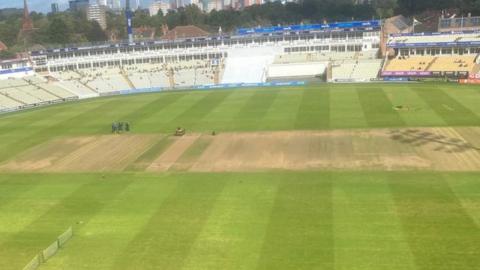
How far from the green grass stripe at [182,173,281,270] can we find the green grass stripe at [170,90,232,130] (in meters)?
20.1

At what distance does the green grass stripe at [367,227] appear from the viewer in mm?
22648

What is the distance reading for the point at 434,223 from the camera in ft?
85.1

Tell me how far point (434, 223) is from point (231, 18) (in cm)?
13578

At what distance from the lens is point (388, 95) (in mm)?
62875

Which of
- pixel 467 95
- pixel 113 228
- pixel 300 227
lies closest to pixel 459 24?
pixel 467 95

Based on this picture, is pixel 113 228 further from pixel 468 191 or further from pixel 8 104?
pixel 8 104

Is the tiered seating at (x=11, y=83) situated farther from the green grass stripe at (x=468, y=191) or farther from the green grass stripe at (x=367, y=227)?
the green grass stripe at (x=468, y=191)

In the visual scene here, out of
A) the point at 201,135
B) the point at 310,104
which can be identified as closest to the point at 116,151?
the point at 201,135

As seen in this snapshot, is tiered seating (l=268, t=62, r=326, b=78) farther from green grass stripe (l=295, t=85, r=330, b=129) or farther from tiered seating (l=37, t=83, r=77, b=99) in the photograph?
tiered seating (l=37, t=83, r=77, b=99)

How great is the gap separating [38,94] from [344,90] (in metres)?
48.5

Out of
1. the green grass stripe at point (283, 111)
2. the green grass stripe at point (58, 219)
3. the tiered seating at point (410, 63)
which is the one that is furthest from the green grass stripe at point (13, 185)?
the tiered seating at point (410, 63)

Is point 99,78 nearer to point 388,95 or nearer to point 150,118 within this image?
point 150,118

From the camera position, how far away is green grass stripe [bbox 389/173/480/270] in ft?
73.7

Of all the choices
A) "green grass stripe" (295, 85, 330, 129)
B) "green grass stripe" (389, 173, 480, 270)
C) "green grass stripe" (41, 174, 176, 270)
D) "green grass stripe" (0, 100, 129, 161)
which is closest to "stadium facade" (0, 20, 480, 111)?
"green grass stripe" (295, 85, 330, 129)
